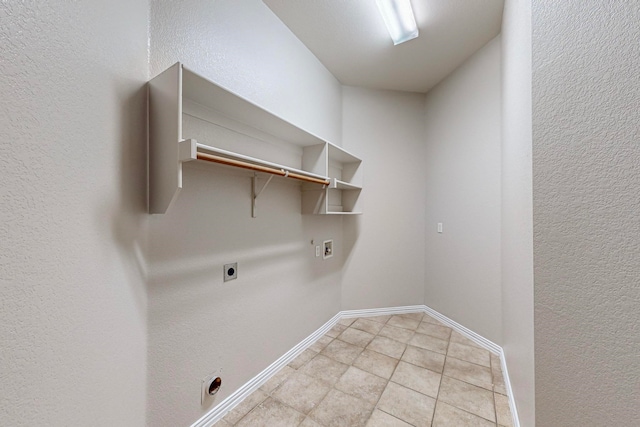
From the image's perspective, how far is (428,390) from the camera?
5.39ft

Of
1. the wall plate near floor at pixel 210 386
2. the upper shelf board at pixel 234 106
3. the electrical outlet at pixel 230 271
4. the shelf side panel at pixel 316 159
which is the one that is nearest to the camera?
the upper shelf board at pixel 234 106

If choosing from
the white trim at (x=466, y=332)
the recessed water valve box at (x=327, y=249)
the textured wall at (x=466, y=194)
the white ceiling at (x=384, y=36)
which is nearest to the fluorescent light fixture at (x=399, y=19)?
the white ceiling at (x=384, y=36)

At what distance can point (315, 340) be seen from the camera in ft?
7.47

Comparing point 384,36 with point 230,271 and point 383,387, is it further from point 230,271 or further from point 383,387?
point 383,387

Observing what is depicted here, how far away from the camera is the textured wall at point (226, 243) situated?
3.76ft

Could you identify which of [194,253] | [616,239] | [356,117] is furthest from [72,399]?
[356,117]

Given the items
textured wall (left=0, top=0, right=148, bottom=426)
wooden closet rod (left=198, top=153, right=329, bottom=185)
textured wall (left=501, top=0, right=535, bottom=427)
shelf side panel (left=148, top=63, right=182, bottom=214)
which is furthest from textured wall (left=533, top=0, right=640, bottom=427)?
textured wall (left=0, top=0, right=148, bottom=426)

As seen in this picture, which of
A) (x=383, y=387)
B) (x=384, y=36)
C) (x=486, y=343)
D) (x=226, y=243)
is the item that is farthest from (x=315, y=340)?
(x=384, y=36)

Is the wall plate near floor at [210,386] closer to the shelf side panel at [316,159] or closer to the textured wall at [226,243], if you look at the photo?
the textured wall at [226,243]

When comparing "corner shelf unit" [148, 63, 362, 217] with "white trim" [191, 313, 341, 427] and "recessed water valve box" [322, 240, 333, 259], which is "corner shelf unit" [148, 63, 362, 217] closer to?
"recessed water valve box" [322, 240, 333, 259]

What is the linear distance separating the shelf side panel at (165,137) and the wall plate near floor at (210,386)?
3.22 ft

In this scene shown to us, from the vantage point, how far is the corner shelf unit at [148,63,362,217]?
979mm

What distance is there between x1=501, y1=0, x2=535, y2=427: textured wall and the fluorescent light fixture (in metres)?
0.62

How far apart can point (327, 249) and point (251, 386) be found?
1.29 metres
